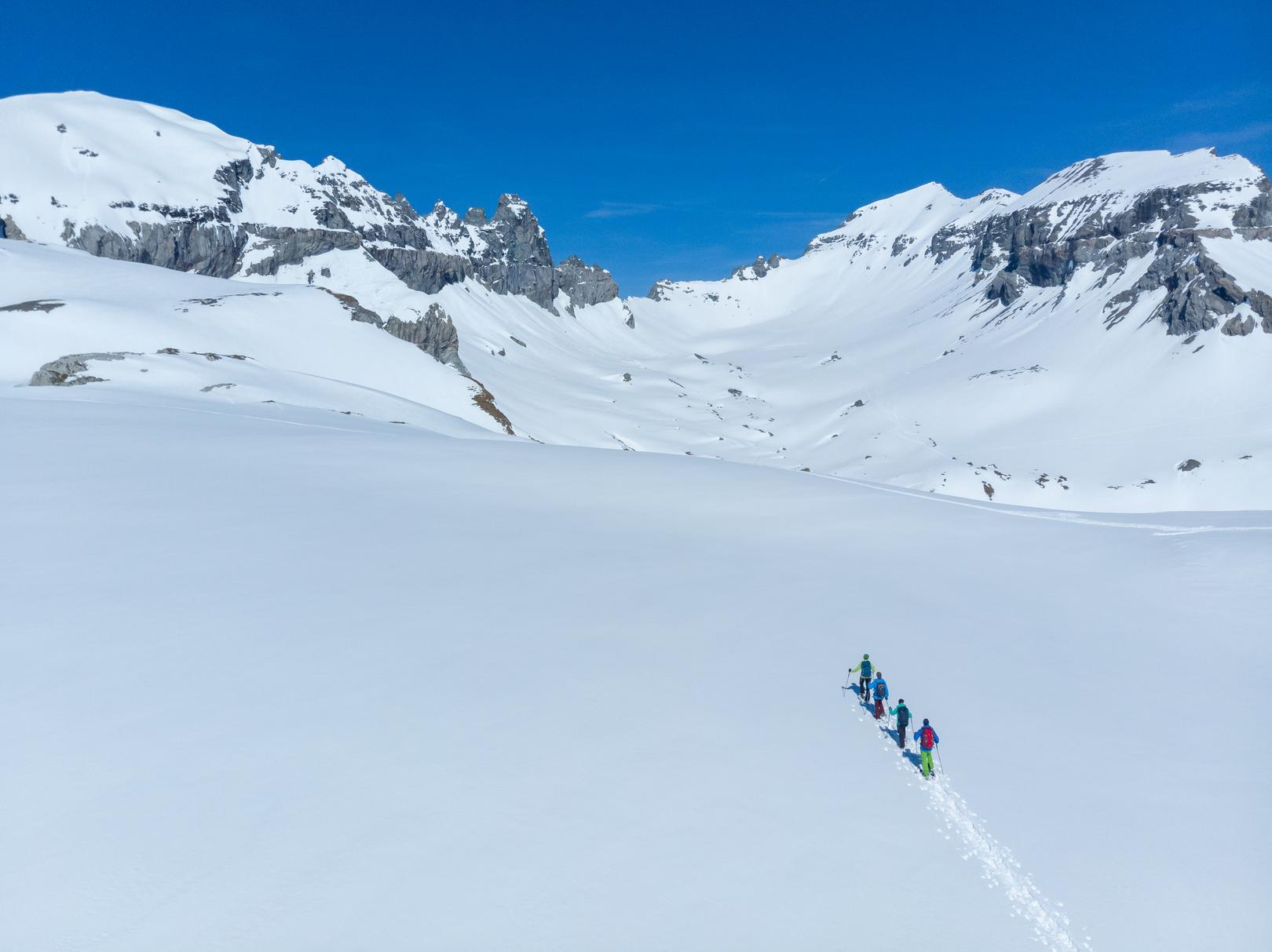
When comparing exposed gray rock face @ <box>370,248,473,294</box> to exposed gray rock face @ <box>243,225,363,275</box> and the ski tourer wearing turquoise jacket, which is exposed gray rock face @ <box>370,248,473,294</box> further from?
the ski tourer wearing turquoise jacket

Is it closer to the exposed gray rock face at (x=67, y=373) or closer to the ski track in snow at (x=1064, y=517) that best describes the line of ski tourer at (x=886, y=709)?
the ski track in snow at (x=1064, y=517)

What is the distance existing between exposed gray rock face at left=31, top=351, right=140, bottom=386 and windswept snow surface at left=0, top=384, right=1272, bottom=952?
736 inches

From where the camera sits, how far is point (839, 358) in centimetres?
18012

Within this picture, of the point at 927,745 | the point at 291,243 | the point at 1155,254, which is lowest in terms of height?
the point at 927,745

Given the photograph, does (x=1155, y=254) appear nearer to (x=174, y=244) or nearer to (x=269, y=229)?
(x=269, y=229)

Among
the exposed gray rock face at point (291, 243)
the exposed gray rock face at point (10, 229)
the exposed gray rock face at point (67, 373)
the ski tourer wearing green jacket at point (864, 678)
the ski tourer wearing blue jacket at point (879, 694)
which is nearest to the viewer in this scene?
the ski tourer wearing blue jacket at point (879, 694)

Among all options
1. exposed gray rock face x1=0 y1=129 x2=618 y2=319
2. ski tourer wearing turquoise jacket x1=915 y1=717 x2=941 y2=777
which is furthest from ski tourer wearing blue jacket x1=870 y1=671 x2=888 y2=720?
exposed gray rock face x1=0 y1=129 x2=618 y2=319

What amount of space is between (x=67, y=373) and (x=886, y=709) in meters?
40.0

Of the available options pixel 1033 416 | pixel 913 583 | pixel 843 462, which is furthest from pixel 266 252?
pixel 913 583

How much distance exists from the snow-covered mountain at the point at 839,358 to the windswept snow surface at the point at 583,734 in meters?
40.4

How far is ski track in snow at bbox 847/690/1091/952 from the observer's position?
8.49 m

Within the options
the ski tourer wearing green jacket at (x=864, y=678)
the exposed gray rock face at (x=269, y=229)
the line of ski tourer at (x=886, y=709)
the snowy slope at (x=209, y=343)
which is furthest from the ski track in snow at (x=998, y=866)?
the exposed gray rock face at (x=269, y=229)

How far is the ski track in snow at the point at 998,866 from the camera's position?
8.49m

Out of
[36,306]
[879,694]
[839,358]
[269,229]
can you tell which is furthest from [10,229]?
[839,358]
